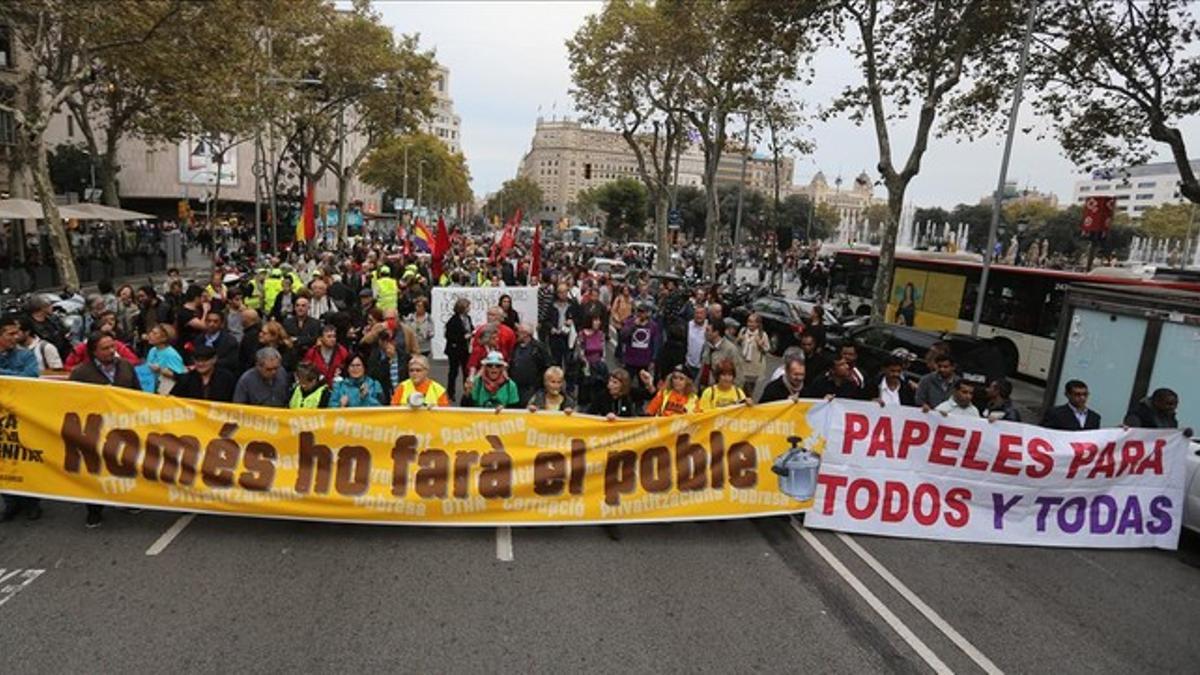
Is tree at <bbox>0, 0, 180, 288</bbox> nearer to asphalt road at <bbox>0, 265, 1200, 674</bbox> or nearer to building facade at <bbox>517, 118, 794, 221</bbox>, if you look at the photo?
asphalt road at <bbox>0, 265, 1200, 674</bbox>

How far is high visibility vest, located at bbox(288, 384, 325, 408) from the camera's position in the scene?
20.4ft

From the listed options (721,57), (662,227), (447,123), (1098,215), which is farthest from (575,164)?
(1098,215)

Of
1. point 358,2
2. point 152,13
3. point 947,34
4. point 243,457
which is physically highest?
point 358,2

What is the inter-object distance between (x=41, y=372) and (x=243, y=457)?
303cm

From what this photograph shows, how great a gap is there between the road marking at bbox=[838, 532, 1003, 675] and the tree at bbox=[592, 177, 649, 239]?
251 feet

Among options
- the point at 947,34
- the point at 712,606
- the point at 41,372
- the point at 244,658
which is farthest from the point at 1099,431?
the point at 947,34

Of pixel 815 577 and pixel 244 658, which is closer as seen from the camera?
pixel 244 658

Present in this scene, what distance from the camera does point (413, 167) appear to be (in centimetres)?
7938

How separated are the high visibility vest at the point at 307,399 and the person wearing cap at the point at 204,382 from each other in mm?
645

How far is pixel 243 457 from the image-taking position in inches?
226

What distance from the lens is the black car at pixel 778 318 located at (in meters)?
17.7

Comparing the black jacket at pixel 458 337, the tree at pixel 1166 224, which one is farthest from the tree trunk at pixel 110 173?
the tree at pixel 1166 224

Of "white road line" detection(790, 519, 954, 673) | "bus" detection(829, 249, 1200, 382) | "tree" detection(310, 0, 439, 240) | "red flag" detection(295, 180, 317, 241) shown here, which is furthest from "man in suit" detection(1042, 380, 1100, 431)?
"tree" detection(310, 0, 439, 240)

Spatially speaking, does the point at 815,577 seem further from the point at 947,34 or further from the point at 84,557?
the point at 947,34
